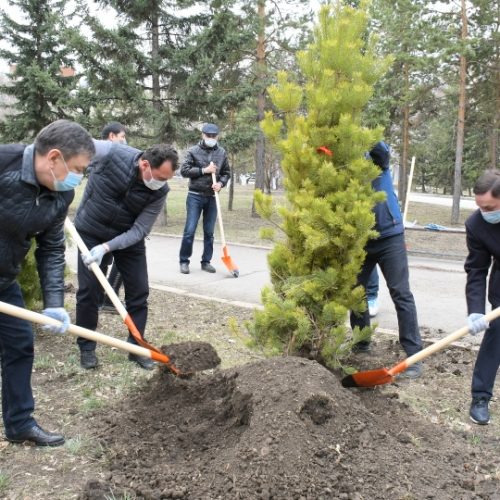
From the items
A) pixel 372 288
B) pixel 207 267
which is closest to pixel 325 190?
pixel 372 288

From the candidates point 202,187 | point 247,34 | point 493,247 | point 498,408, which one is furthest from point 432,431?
point 247,34

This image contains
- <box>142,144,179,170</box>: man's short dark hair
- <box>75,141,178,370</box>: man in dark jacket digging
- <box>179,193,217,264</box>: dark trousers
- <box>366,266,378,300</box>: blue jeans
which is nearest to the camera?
<box>142,144,179,170</box>: man's short dark hair

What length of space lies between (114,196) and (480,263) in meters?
2.71

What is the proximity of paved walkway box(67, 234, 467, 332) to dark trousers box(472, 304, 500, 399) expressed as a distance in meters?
2.12

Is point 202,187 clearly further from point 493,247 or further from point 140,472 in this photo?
point 140,472

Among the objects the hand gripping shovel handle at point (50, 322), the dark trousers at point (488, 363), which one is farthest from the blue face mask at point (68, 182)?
the dark trousers at point (488, 363)

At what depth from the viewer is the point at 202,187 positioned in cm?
806

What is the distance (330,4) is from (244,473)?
2.97 metres

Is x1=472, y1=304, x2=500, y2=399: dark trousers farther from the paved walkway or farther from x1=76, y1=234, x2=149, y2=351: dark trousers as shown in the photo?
x1=76, y1=234, x2=149, y2=351: dark trousers

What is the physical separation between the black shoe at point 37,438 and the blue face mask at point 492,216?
2.90 m

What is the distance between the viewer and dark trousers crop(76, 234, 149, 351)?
4.34m

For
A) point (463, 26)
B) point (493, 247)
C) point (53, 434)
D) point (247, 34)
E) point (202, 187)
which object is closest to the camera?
point (53, 434)

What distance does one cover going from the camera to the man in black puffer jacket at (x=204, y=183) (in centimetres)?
805

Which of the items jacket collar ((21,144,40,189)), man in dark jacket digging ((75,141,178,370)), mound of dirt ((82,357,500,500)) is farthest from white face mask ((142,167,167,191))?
mound of dirt ((82,357,500,500))
